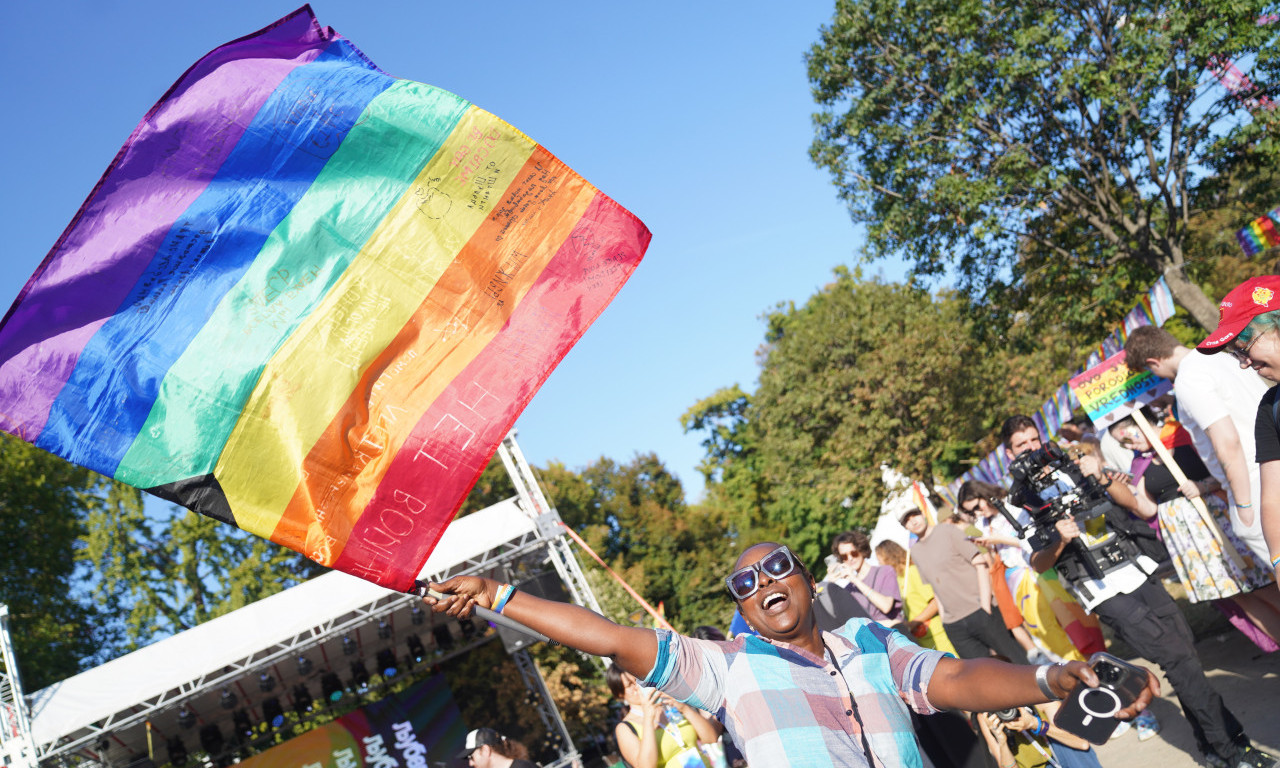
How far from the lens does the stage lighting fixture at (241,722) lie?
1559cm

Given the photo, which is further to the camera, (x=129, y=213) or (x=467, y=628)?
(x=467, y=628)

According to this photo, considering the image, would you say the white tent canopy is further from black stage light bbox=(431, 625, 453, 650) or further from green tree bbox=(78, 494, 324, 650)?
green tree bbox=(78, 494, 324, 650)

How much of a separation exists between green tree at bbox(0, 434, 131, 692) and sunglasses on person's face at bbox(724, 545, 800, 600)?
84.7 ft

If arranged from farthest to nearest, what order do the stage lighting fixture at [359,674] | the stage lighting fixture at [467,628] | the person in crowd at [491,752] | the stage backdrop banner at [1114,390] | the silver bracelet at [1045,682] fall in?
the stage lighting fixture at [359,674]
the stage lighting fixture at [467,628]
the stage backdrop banner at [1114,390]
the person in crowd at [491,752]
the silver bracelet at [1045,682]

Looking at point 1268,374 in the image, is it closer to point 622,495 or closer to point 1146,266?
point 1146,266

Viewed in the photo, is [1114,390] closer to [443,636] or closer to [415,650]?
[443,636]

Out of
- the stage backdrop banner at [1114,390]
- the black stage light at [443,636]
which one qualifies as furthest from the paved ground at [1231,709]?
the black stage light at [443,636]

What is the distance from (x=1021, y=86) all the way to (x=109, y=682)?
1563cm

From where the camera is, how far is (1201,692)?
4.24m

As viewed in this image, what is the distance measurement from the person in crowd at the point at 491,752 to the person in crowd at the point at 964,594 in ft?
9.79

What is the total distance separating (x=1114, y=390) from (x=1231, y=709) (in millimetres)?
3313

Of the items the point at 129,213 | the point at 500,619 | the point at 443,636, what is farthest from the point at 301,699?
the point at 500,619

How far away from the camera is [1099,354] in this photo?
34.3 feet

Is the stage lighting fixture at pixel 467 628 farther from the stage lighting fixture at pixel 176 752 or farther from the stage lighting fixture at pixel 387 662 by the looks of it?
the stage lighting fixture at pixel 176 752
